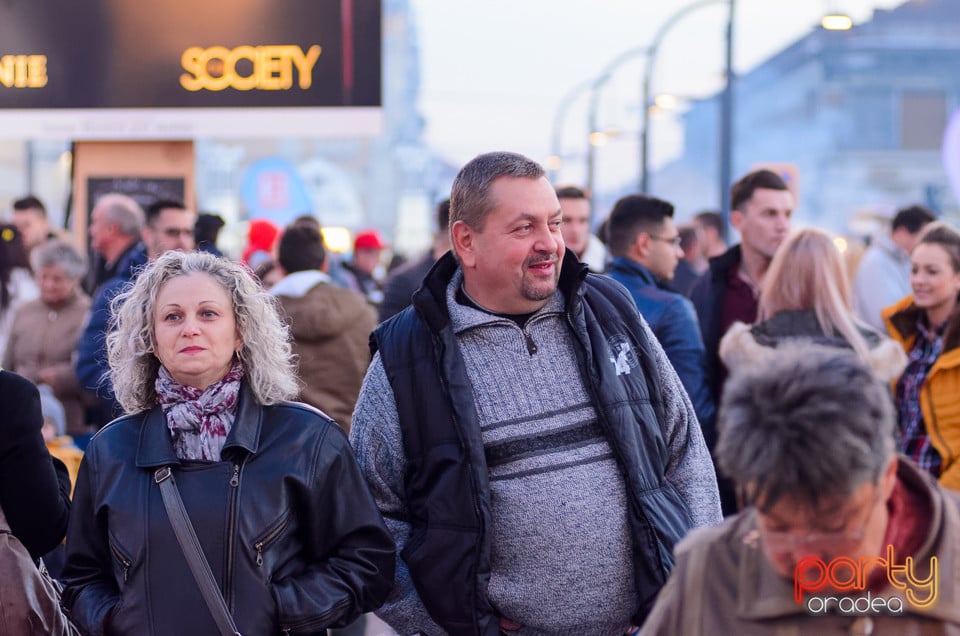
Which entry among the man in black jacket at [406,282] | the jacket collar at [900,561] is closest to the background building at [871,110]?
the man in black jacket at [406,282]

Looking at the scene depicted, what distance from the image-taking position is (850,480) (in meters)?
2.14

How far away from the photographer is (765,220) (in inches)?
272

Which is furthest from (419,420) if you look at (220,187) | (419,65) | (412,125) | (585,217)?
(419,65)

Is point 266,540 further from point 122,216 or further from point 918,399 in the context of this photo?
point 122,216

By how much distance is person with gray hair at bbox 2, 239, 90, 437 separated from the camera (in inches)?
306

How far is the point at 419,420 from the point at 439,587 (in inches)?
18.8

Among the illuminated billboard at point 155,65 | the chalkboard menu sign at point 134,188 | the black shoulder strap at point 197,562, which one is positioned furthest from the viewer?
the chalkboard menu sign at point 134,188

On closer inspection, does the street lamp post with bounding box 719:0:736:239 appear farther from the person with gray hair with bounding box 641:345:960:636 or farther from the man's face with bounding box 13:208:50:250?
the person with gray hair with bounding box 641:345:960:636

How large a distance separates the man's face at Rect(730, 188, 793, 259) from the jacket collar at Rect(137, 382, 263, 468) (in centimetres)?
381

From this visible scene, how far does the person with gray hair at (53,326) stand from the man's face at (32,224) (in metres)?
3.45

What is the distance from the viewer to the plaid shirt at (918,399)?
6305mm

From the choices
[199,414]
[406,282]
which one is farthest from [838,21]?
[199,414]

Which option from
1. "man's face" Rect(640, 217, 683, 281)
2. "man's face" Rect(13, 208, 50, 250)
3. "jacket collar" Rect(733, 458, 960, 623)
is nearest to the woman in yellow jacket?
"man's face" Rect(640, 217, 683, 281)

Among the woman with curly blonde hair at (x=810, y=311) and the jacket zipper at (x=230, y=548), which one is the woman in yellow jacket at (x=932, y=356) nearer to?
the woman with curly blonde hair at (x=810, y=311)
